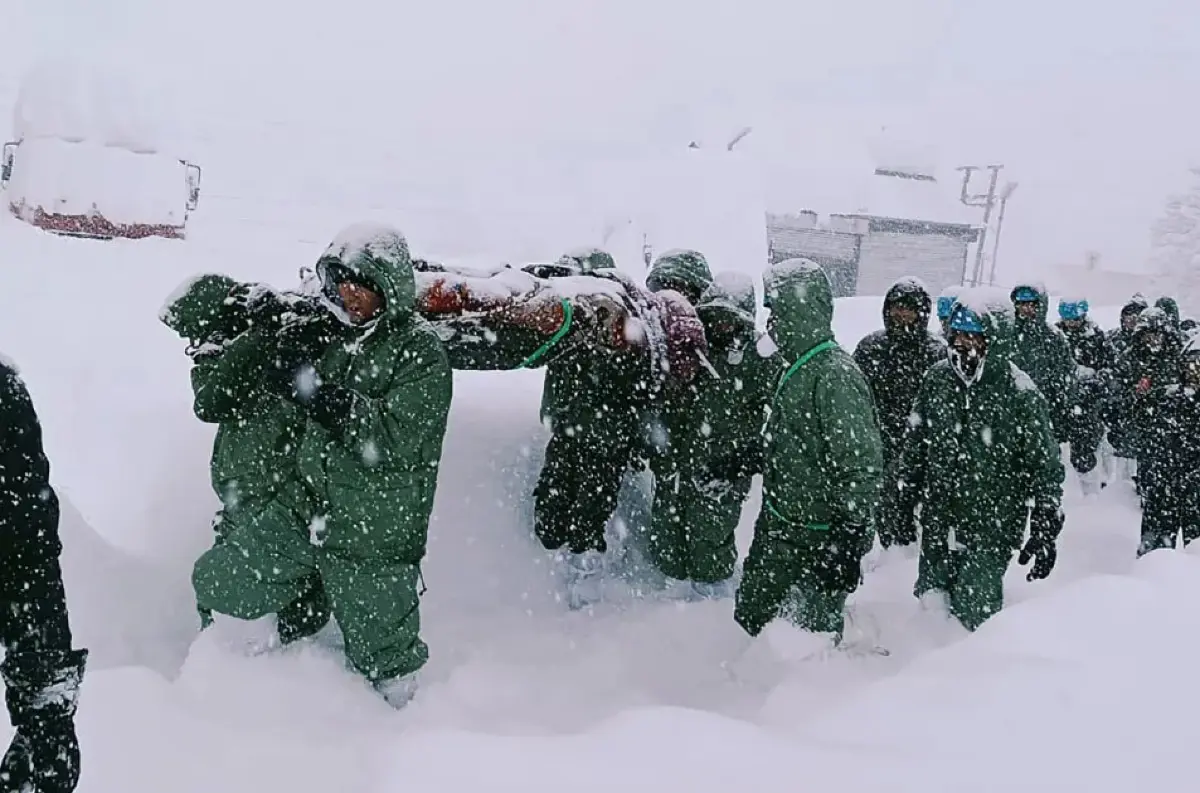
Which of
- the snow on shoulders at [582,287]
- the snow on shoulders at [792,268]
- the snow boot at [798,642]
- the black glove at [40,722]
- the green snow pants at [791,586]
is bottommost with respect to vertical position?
the snow boot at [798,642]

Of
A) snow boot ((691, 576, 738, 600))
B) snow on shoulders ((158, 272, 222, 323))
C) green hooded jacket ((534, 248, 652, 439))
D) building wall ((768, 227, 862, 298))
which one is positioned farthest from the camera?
building wall ((768, 227, 862, 298))

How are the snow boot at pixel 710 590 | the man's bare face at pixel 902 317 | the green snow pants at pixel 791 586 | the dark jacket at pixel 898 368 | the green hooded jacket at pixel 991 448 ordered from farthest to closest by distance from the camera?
the dark jacket at pixel 898 368
the man's bare face at pixel 902 317
the snow boot at pixel 710 590
the green hooded jacket at pixel 991 448
the green snow pants at pixel 791 586

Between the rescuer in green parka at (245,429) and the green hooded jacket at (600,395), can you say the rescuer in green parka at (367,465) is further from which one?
the green hooded jacket at (600,395)

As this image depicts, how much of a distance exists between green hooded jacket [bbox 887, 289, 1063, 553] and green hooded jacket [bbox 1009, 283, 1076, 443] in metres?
2.94

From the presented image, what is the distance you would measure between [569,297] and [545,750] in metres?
2.44

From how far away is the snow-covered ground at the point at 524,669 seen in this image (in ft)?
7.94

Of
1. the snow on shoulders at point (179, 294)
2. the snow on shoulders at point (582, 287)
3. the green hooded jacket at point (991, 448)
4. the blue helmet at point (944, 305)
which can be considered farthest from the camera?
the blue helmet at point (944, 305)

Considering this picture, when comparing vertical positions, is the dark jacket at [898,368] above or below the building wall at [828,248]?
above

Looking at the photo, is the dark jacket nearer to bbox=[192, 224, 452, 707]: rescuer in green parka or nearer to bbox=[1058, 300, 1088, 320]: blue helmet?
bbox=[192, 224, 452, 707]: rescuer in green parka

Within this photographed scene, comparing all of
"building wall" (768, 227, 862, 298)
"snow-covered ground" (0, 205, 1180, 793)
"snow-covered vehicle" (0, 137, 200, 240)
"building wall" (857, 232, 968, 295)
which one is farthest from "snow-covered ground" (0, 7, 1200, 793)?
"building wall" (857, 232, 968, 295)

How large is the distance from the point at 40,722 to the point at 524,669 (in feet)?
8.88

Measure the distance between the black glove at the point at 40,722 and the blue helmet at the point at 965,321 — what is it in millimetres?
3796

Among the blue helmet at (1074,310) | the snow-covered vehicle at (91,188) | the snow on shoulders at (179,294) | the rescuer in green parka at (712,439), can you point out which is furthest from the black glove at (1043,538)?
the snow-covered vehicle at (91,188)

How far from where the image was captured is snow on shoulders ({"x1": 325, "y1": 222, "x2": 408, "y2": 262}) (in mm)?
3209
